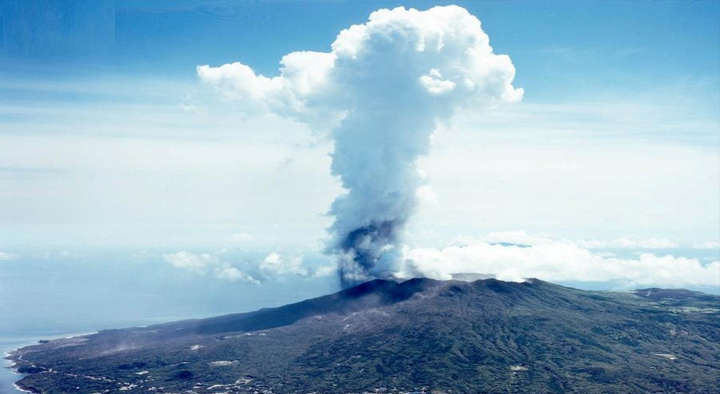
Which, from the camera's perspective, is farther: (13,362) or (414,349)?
(13,362)

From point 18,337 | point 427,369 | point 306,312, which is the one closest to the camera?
point 427,369

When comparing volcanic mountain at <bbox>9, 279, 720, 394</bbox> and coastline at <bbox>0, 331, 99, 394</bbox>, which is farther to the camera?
volcanic mountain at <bbox>9, 279, 720, 394</bbox>

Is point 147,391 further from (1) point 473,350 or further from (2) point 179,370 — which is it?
(1) point 473,350

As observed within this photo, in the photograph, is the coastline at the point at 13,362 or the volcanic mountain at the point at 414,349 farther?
the volcanic mountain at the point at 414,349

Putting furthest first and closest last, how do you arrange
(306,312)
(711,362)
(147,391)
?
(306,312)
(711,362)
(147,391)

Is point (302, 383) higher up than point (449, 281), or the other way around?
point (449, 281)

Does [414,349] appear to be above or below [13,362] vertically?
below

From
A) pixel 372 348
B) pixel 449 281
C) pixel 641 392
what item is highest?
pixel 449 281

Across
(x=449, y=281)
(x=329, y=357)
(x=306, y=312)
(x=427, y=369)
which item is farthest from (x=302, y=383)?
(x=449, y=281)
